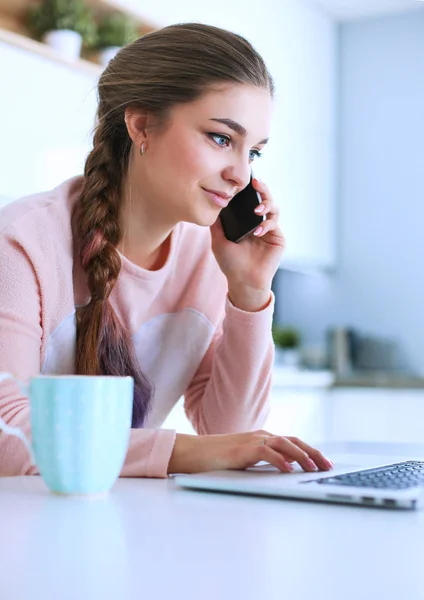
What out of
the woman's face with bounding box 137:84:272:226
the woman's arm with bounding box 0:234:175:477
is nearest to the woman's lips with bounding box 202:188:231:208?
the woman's face with bounding box 137:84:272:226

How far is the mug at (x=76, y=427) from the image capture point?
79 cm

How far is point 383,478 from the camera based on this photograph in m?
0.87

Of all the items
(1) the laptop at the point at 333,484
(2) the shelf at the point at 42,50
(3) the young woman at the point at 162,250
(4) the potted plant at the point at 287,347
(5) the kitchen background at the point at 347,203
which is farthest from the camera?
(4) the potted plant at the point at 287,347

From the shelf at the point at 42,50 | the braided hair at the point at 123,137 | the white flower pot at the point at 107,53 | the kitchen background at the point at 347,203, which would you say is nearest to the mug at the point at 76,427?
the braided hair at the point at 123,137

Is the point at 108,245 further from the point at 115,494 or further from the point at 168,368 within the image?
the point at 115,494

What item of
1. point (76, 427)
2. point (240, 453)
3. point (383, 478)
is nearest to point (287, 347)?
point (240, 453)

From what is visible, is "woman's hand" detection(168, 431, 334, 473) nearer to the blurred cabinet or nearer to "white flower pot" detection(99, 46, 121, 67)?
the blurred cabinet

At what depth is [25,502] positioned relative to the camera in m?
0.79

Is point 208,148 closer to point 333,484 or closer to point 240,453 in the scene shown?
point 240,453

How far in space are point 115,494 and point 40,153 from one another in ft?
6.85

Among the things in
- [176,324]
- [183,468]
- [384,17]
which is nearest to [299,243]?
[384,17]

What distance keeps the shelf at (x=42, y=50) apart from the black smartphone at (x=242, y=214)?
1.29 m

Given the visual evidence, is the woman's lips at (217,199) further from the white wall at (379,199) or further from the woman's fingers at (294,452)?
the white wall at (379,199)

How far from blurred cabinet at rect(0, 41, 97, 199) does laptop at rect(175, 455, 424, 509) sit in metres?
1.84
